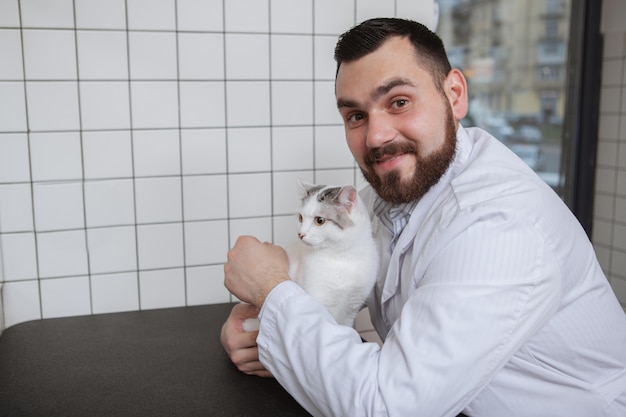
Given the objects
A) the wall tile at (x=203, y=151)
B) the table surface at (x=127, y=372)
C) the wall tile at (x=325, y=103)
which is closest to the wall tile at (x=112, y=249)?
the table surface at (x=127, y=372)

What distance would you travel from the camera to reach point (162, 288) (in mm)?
1767

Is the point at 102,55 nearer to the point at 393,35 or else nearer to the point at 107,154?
the point at 107,154

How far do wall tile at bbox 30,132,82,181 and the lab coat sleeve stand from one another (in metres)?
0.99

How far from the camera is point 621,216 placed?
266cm

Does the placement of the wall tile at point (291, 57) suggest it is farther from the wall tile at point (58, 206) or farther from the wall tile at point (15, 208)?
the wall tile at point (15, 208)

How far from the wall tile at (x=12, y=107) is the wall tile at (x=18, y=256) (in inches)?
12.3

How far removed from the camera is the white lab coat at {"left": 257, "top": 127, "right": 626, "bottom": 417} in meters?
0.90

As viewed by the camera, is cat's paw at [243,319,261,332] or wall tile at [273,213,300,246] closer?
cat's paw at [243,319,261,332]

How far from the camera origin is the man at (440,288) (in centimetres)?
90

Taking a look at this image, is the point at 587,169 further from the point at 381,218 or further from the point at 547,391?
the point at 547,391

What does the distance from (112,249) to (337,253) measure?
0.81 meters

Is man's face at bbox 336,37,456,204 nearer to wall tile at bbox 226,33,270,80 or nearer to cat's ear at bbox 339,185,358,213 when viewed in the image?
cat's ear at bbox 339,185,358,213

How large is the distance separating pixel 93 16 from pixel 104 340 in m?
0.91

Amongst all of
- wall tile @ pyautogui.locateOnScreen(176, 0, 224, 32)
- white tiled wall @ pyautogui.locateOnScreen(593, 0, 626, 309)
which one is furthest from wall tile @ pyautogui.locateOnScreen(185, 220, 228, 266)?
white tiled wall @ pyautogui.locateOnScreen(593, 0, 626, 309)
